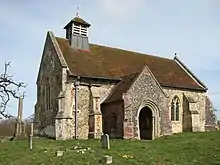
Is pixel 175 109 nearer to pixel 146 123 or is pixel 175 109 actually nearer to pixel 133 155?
pixel 146 123

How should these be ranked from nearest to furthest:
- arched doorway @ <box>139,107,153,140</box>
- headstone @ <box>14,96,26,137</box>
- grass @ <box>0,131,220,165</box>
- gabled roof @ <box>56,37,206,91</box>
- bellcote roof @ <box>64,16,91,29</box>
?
1. grass @ <box>0,131,220,165</box>
2. headstone @ <box>14,96,26,137</box>
3. arched doorway @ <box>139,107,153,140</box>
4. gabled roof @ <box>56,37,206,91</box>
5. bellcote roof @ <box>64,16,91,29</box>

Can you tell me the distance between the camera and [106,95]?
101ft

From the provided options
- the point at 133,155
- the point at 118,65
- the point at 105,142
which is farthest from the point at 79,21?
the point at 133,155

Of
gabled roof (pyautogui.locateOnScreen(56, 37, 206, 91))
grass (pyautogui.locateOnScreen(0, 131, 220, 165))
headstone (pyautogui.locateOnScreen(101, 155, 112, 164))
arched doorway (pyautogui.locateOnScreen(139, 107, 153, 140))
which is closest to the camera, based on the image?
headstone (pyautogui.locateOnScreen(101, 155, 112, 164))

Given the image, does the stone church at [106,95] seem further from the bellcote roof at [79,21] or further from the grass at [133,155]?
the grass at [133,155]

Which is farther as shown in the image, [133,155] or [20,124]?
[20,124]

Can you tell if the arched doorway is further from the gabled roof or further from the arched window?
the arched window

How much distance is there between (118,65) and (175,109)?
797cm

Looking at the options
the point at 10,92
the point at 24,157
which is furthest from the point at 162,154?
the point at 10,92

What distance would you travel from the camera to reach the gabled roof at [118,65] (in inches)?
1234

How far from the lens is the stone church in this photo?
2831 centimetres

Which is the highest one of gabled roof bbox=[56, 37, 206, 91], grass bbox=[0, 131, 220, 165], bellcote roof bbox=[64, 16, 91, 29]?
bellcote roof bbox=[64, 16, 91, 29]

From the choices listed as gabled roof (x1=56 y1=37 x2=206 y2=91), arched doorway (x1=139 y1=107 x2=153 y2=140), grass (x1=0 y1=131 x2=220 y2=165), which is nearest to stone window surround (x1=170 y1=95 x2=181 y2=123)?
gabled roof (x1=56 y1=37 x2=206 y2=91)

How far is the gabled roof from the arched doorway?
4263mm
